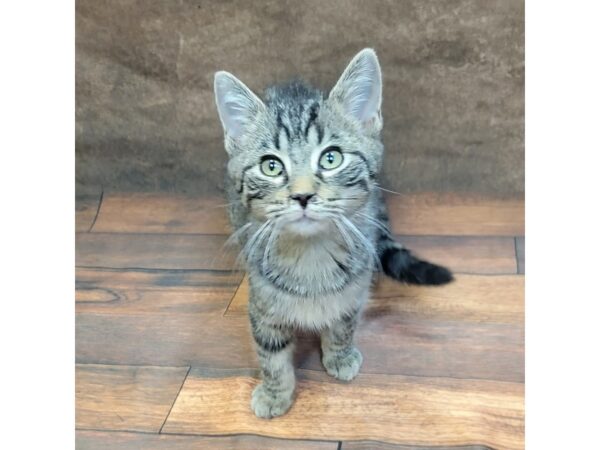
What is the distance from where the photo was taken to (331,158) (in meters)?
0.98

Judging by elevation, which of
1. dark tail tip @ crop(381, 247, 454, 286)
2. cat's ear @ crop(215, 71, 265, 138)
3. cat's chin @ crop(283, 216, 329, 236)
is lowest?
dark tail tip @ crop(381, 247, 454, 286)

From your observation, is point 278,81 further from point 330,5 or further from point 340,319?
point 340,319

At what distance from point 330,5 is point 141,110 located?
54 cm

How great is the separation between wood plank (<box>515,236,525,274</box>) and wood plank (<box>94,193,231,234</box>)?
69 cm

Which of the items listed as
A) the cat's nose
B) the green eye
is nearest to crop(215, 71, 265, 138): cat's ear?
the green eye

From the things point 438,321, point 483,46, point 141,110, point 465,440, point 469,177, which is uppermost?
point 483,46

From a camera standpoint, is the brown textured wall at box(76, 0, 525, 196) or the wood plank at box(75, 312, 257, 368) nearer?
the wood plank at box(75, 312, 257, 368)

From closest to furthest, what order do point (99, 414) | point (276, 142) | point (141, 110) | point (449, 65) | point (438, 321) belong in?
point (276, 142)
point (99, 414)
point (438, 321)
point (449, 65)
point (141, 110)

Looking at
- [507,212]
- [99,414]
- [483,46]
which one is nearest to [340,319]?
[99,414]

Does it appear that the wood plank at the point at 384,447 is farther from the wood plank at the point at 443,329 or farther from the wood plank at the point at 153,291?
the wood plank at the point at 153,291

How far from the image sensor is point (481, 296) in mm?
1332

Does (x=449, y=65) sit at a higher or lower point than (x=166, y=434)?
higher

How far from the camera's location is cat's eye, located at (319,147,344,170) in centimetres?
97

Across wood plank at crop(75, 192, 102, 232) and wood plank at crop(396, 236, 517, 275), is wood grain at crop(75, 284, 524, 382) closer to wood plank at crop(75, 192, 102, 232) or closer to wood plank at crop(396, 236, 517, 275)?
wood plank at crop(396, 236, 517, 275)
